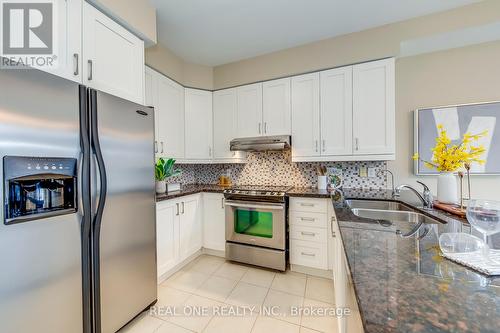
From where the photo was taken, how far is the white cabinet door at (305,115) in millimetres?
2520

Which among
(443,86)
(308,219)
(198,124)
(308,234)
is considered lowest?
(308,234)

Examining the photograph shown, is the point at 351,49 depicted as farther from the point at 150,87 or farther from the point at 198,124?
the point at 150,87

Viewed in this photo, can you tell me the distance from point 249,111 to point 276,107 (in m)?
0.39

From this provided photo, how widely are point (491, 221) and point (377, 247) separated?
0.41 meters

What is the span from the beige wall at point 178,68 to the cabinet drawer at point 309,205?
2072 mm

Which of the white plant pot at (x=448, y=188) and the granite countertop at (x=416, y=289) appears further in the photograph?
the white plant pot at (x=448, y=188)

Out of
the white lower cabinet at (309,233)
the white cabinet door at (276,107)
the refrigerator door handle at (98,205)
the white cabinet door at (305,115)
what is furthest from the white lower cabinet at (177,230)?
the white cabinet door at (305,115)

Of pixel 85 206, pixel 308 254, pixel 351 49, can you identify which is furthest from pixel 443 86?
pixel 85 206

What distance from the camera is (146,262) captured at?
167 cm

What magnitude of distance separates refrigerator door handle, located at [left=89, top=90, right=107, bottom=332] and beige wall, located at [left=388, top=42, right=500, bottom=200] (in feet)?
9.46

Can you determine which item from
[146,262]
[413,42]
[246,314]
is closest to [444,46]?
[413,42]

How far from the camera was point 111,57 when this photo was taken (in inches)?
62.8

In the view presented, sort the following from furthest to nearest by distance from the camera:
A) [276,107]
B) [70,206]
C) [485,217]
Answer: [276,107] < [70,206] < [485,217]

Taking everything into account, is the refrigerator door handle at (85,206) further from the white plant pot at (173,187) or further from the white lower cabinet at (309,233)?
the white lower cabinet at (309,233)
